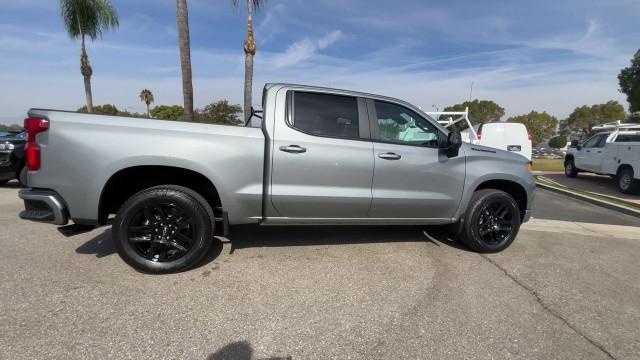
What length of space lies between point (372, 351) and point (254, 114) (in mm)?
2939

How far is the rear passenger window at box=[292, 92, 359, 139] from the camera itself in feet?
10.5

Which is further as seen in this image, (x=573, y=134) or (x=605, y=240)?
(x=573, y=134)

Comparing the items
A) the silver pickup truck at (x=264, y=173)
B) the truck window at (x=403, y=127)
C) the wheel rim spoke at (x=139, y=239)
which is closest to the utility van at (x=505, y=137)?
the silver pickup truck at (x=264, y=173)

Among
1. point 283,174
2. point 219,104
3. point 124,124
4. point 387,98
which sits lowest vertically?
point 283,174

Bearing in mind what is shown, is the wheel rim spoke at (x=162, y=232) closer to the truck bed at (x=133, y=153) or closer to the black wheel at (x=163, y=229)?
the black wheel at (x=163, y=229)

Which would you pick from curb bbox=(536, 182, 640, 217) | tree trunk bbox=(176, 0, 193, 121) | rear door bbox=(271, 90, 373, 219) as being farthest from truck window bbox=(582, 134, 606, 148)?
tree trunk bbox=(176, 0, 193, 121)

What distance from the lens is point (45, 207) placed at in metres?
2.71

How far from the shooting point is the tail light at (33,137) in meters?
2.63

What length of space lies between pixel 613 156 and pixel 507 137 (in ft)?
9.38

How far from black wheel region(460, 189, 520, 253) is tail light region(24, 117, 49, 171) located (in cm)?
431

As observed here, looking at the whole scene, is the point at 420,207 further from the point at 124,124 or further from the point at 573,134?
the point at 573,134

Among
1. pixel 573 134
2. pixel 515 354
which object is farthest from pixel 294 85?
pixel 573 134

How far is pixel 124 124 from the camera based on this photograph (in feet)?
9.17

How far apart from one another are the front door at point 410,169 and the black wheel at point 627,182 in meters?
8.66
